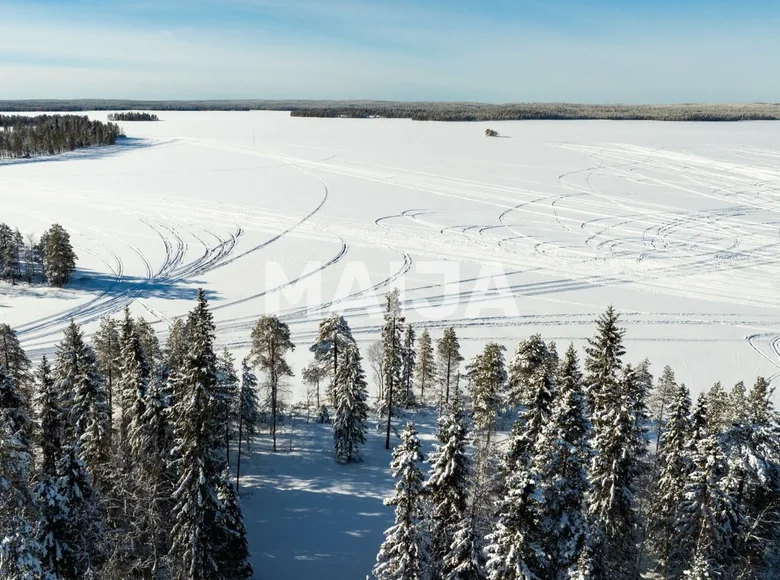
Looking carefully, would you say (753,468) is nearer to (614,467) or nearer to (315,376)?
(614,467)

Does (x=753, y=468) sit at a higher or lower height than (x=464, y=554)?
higher

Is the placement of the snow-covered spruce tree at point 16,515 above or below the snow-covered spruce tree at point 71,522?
above

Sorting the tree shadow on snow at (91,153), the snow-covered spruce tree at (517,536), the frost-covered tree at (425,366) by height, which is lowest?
the frost-covered tree at (425,366)

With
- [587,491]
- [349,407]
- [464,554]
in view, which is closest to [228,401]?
[464,554]

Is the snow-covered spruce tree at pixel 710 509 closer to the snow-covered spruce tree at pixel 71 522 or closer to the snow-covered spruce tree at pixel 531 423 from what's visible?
the snow-covered spruce tree at pixel 531 423

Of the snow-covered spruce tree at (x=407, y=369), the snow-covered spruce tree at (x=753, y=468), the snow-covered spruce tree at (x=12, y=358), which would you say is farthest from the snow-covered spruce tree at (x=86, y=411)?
the snow-covered spruce tree at (x=753, y=468)

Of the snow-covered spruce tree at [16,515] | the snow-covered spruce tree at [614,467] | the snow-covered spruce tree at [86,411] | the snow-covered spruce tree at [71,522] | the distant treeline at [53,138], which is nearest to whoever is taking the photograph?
the snow-covered spruce tree at [16,515]
